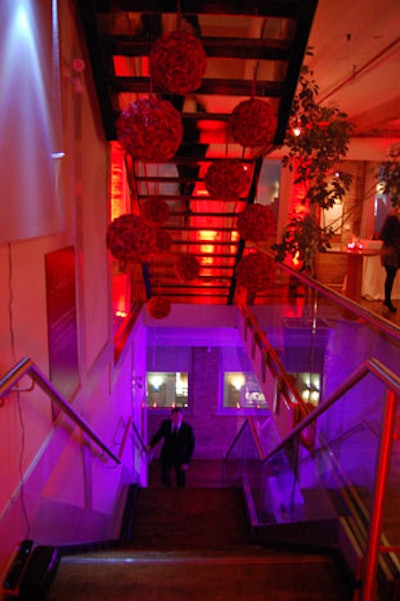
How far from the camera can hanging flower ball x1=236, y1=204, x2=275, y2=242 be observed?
11.7ft

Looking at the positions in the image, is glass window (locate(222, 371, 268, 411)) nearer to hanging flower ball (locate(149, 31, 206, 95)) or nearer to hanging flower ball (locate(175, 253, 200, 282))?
hanging flower ball (locate(175, 253, 200, 282))

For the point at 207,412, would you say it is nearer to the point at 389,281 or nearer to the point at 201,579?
the point at 389,281

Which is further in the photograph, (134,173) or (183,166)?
(183,166)

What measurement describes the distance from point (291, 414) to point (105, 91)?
3.51 meters

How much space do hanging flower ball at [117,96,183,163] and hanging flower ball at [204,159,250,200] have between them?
700 millimetres

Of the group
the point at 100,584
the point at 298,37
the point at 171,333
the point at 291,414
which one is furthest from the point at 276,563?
the point at 171,333

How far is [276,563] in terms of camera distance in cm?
254

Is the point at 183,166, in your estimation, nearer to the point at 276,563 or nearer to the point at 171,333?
the point at 276,563

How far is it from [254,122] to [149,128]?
2.31 feet

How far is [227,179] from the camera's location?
3.17 meters

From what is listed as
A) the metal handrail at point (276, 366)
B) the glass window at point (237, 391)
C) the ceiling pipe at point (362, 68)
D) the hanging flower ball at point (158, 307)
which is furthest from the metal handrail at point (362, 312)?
the glass window at point (237, 391)

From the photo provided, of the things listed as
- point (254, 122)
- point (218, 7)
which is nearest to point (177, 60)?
point (254, 122)

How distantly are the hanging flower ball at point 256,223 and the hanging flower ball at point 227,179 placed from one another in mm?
377

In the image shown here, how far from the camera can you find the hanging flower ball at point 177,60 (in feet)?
7.68
